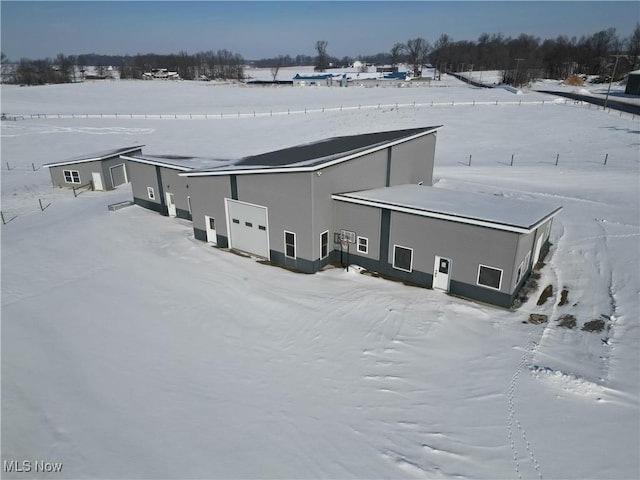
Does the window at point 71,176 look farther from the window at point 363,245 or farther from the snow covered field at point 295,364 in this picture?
the window at point 363,245

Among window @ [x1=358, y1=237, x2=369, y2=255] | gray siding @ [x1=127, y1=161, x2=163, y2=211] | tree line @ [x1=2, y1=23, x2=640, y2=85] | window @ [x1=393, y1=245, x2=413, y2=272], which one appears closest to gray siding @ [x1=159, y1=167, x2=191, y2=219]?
gray siding @ [x1=127, y1=161, x2=163, y2=211]

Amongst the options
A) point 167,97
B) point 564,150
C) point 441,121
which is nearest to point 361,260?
point 564,150

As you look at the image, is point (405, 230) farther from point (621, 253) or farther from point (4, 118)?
point (4, 118)

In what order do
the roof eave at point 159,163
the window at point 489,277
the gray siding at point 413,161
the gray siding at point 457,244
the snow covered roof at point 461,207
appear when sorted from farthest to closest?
the roof eave at point 159,163 → the gray siding at point 413,161 → the window at point 489,277 → the snow covered roof at point 461,207 → the gray siding at point 457,244

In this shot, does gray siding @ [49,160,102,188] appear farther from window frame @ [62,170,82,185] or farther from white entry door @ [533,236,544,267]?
white entry door @ [533,236,544,267]

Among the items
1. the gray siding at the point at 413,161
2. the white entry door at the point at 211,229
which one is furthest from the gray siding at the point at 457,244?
the white entry door at the point at 211,229
